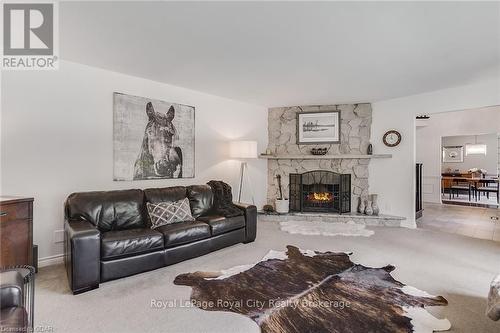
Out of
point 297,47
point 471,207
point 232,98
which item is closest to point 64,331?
point 297,47

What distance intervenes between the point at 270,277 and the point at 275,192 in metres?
3.30

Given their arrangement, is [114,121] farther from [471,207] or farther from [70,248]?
[471,207]

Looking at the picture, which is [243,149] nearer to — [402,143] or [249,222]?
[249,222]

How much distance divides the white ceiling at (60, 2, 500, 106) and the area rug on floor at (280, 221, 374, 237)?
2510 mm

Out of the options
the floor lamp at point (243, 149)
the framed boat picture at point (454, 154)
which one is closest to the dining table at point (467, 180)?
the framed boat picture at point (454, 154)

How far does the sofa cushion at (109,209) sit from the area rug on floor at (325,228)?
256 centimetres

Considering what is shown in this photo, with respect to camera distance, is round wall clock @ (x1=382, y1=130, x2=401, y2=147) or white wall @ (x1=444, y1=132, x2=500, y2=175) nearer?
round wall clock @ (x1=382, y1=130, x2=401, y2=147)

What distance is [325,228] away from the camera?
473 cm

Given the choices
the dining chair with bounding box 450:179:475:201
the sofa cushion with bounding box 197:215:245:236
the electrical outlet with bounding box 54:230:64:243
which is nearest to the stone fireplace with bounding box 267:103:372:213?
the sofa cushion with bounding box 197:215:245:236

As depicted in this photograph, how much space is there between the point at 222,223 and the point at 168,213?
29.2 inches

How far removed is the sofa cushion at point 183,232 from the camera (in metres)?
2.99

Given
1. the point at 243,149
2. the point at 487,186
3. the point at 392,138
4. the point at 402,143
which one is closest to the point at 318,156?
the point at 392,138

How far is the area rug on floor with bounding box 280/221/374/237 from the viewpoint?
174 inches

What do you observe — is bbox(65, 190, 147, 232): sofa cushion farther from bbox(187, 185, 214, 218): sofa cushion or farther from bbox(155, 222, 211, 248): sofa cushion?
bbox(187, 185, 214, 218): sofa cushion
